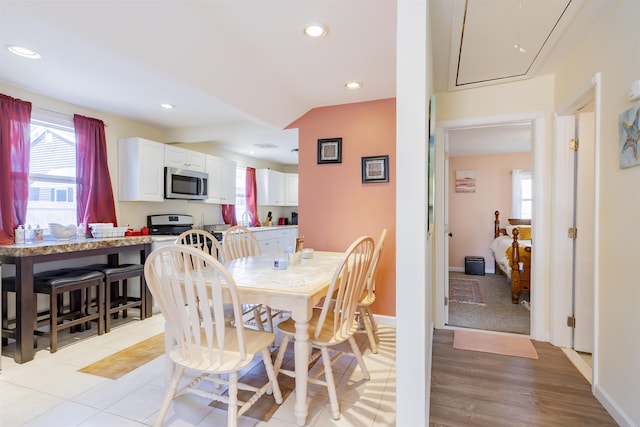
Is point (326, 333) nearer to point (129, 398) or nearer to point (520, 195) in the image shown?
point (129, 398)

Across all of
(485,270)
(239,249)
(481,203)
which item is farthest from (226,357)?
(481,203)

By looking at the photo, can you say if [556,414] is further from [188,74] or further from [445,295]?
[188,74]

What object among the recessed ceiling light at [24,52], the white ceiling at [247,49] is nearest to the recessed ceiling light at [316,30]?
the white ceiling at [247,49]

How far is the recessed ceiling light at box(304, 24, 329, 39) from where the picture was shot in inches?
80.8

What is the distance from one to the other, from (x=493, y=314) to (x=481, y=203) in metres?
3.15

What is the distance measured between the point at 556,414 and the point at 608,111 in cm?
177

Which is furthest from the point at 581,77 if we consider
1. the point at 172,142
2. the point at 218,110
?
the point at 172,142

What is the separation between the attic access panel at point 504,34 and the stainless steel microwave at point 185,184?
330cm

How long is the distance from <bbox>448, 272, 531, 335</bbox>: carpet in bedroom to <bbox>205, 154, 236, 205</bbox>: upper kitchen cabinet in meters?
3.54

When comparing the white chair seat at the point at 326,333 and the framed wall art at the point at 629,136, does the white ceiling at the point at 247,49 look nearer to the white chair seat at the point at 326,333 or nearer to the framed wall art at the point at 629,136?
the framed wall art at the point at 629,136

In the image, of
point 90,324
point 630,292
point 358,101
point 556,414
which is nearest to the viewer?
point 630,292

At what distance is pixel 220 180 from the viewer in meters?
4.78

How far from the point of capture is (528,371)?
2.27 metres

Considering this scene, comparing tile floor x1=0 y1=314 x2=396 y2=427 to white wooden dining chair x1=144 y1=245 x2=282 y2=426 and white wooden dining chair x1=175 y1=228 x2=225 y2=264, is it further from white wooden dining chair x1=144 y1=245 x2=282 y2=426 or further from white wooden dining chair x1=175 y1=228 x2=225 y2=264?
white wooden dining chair x1=175 y1=228 x2=225 y2=264
